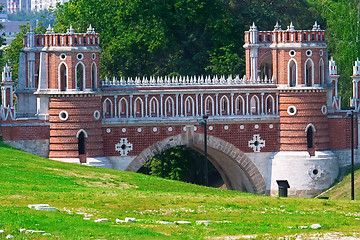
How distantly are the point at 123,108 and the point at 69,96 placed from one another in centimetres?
330

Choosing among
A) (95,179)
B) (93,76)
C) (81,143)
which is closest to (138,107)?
(93,76)

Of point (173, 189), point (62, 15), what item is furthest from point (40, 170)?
point (62, 15)

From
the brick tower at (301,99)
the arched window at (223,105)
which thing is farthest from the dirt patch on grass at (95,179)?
the brick tower at (301,99)

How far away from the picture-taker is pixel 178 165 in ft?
221

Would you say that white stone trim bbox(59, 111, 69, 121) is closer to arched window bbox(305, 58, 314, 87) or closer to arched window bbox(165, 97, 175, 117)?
arched window bbox(165, 97, 175, 117)

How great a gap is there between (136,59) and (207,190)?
82.6ft

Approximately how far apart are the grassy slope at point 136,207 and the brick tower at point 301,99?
12096 millimetres

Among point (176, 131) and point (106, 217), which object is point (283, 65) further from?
point (106, 217)

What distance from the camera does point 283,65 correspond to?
58.9m

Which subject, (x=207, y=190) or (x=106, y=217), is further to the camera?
(x=207, y=190)

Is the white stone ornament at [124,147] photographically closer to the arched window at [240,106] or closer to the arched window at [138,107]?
the arched window at [138,107]

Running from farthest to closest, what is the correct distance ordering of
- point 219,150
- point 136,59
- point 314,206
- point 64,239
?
point 136,59 → point 219,150 → point 314,206 → point 64,239

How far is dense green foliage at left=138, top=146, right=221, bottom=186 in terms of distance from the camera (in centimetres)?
6669

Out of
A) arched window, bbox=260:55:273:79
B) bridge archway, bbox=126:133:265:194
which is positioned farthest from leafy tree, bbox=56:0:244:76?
bridge archway, bbox=126:133:265:194
